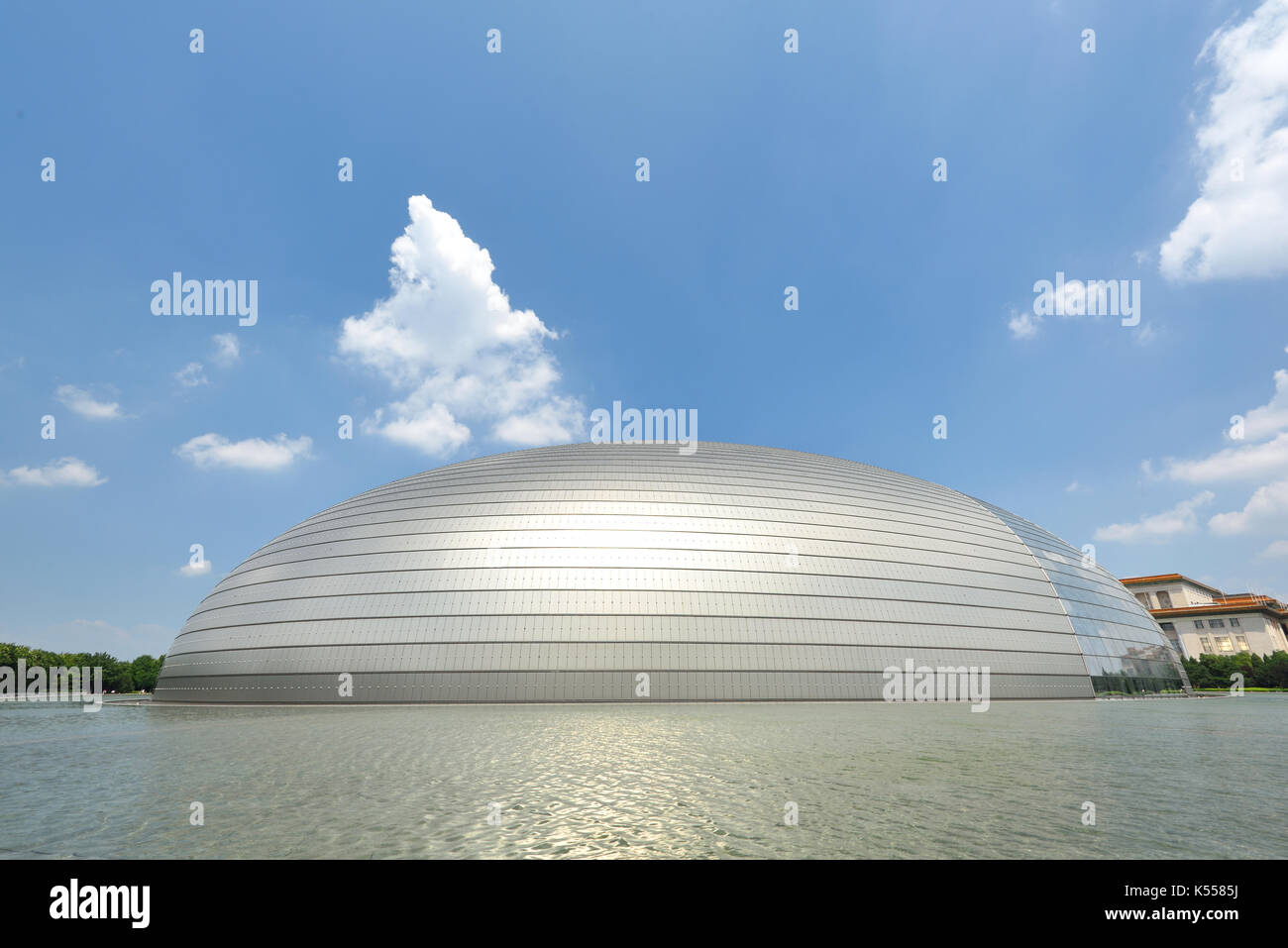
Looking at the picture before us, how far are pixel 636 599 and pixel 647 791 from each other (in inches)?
755

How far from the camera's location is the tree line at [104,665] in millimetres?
78812

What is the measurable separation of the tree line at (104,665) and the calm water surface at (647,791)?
275 ft

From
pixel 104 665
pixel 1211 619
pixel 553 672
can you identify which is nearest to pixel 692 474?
pixel 553 672

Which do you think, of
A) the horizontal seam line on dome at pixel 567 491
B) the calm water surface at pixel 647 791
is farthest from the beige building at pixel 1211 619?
the calm water surface at pixel 647 791

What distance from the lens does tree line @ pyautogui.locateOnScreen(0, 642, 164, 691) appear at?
78812mm

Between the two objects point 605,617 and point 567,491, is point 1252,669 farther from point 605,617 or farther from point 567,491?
point 567,491

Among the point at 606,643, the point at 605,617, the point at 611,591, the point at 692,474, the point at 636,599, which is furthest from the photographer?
the point at 692,474

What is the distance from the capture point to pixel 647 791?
24.9 feet

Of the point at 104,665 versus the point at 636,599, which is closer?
the point at 636,599

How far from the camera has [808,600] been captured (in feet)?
91.7
